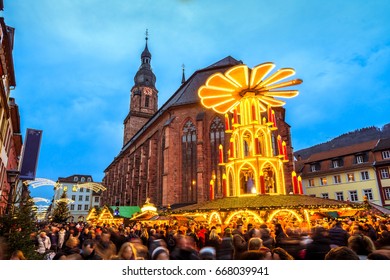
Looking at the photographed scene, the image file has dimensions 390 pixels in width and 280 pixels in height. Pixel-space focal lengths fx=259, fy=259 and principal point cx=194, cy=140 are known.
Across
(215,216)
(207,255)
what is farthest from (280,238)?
(215,216)

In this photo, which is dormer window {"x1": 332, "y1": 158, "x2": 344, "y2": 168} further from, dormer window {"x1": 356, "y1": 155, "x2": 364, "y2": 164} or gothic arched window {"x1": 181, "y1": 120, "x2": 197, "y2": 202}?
gothic arched window {"x1": 181, "y1": 120, "x2": 197, "y2": 202}

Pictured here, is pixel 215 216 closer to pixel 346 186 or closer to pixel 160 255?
pixel 160 255

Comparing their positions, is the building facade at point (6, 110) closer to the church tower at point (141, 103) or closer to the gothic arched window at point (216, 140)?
the gothic arched window at point (216, 140)

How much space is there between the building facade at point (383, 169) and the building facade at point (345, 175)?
35 cm

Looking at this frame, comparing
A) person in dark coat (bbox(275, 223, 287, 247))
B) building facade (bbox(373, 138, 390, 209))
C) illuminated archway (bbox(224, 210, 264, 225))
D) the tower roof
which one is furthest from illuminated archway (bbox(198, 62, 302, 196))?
the tower roof

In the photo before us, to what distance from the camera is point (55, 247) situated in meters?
10.1

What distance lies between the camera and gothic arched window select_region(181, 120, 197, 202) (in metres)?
30.5

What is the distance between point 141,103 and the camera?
6531cm

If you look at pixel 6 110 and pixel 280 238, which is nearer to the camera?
pixel 280 238

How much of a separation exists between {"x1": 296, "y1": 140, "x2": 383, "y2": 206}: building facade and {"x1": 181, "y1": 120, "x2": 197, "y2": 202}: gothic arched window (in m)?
17.2

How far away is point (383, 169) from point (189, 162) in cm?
2275
